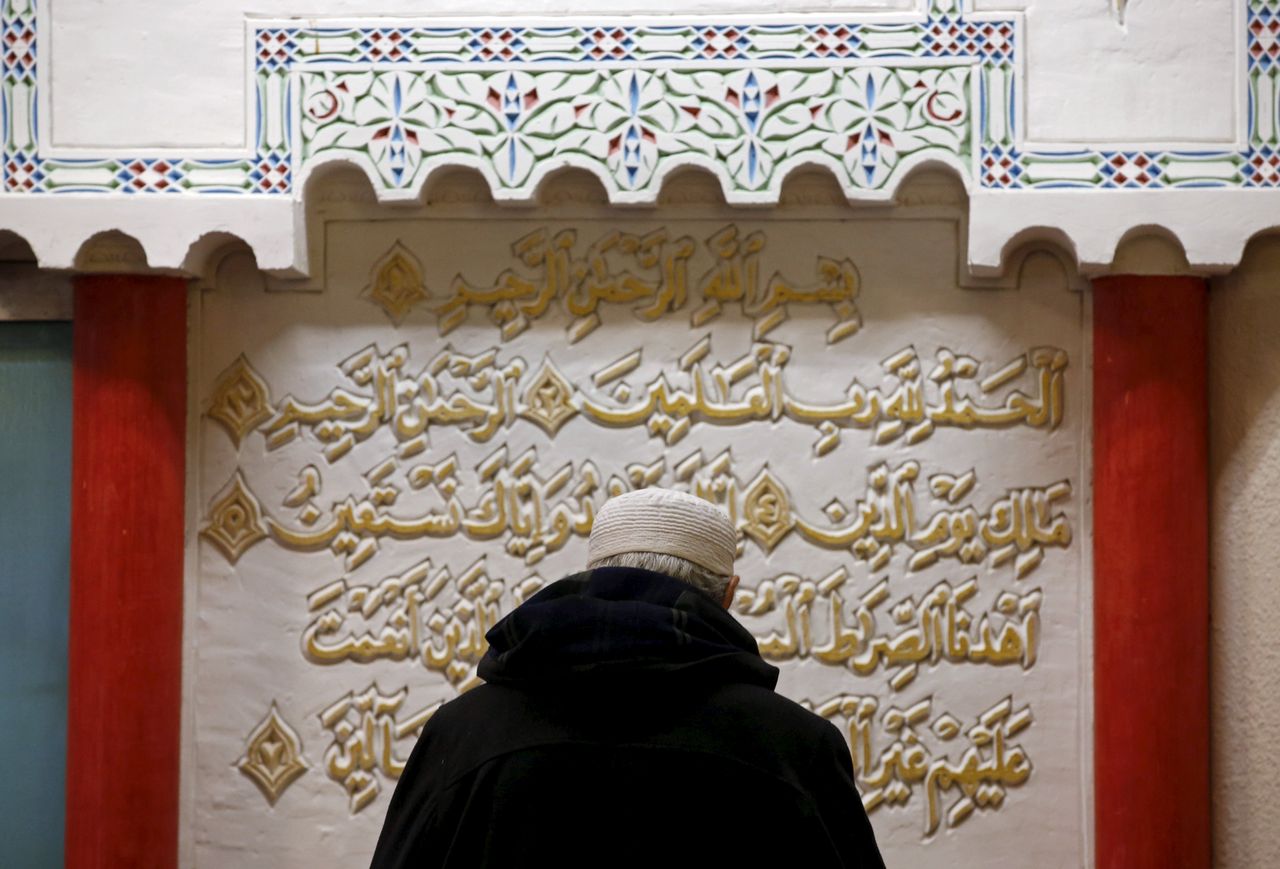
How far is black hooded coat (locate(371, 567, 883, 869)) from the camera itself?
1.40 metres

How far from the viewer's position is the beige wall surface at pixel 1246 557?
2.83 meters

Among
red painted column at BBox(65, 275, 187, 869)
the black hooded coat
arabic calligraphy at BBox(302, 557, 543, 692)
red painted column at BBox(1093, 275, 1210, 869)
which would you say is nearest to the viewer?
the black hooded coat

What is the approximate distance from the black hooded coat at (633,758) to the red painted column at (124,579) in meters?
1.72

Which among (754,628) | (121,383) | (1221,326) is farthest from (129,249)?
(1221,326)

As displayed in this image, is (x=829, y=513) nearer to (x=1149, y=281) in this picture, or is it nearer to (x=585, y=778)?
(x=1149, y=281)

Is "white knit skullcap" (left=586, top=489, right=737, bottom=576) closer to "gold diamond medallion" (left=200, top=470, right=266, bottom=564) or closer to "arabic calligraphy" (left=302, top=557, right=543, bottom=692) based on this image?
"arabic calligraphy" (left=302, top=557, right=543, bottom=692)

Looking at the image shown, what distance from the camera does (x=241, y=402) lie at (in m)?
3.09

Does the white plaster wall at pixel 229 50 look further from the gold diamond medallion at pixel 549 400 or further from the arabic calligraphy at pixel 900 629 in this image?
the arabic calligraphy at pixel 900 629

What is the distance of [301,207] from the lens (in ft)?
9.73

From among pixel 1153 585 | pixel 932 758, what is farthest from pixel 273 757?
pixel 1153 585

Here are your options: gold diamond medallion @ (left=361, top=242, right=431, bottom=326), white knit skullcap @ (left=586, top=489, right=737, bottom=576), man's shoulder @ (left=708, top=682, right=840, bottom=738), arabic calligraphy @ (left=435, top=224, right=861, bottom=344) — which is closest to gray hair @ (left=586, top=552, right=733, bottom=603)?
white knit skullcap @ (left=586, top=489, right=737, bottom=576)

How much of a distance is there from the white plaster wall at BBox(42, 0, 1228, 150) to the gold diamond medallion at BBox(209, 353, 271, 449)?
20.3 inches

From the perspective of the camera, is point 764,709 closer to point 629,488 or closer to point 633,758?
point 633,758

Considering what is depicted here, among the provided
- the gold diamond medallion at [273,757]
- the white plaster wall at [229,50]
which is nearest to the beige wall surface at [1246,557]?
the white plaster wall at [229,50]
